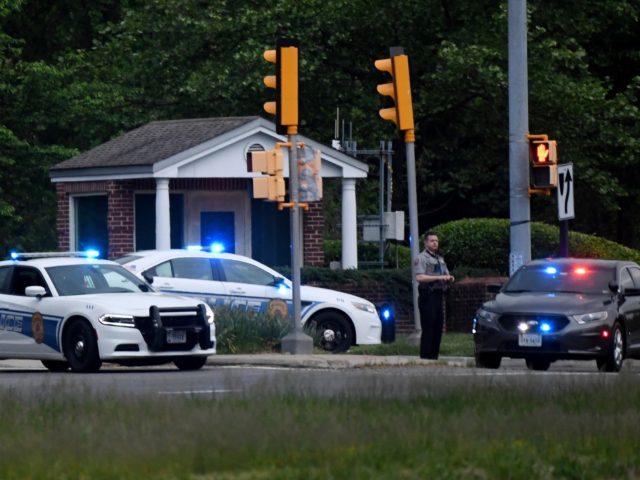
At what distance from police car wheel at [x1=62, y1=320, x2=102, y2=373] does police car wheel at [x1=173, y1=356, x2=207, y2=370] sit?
1183 millimetres

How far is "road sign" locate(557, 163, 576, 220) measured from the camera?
2439 centimetres

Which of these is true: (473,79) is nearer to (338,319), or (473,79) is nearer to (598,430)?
(338,319)

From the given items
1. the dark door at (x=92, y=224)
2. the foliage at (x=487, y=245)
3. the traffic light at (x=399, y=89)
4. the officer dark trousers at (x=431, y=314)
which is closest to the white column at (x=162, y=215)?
the dark door at (x=92, y=224)

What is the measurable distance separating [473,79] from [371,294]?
27.0ft

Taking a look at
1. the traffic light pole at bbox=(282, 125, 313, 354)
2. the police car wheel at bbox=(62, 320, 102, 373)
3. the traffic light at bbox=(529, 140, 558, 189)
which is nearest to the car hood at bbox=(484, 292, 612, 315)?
the traffic light at bbox=(529, 140, 558, 189)

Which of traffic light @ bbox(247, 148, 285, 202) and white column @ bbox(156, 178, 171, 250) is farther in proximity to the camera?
white column @ bbox(156, 178, 171, 250)

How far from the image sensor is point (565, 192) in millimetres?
24609

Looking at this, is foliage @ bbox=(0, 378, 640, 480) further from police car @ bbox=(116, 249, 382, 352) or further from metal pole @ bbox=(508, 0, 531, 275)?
police car @ bbox=(116, 249, 382, 352)

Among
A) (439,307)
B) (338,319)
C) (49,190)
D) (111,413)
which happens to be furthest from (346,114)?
(111,413)

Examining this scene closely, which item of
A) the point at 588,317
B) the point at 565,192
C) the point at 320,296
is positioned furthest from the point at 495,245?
the point at 588,317

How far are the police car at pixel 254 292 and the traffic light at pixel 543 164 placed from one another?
3.66 m

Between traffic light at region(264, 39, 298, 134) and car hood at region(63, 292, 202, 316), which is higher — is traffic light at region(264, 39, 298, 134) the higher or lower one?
the higher one

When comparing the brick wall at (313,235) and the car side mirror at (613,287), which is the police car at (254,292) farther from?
the brick wall at (313,235)

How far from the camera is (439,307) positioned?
899 inches
